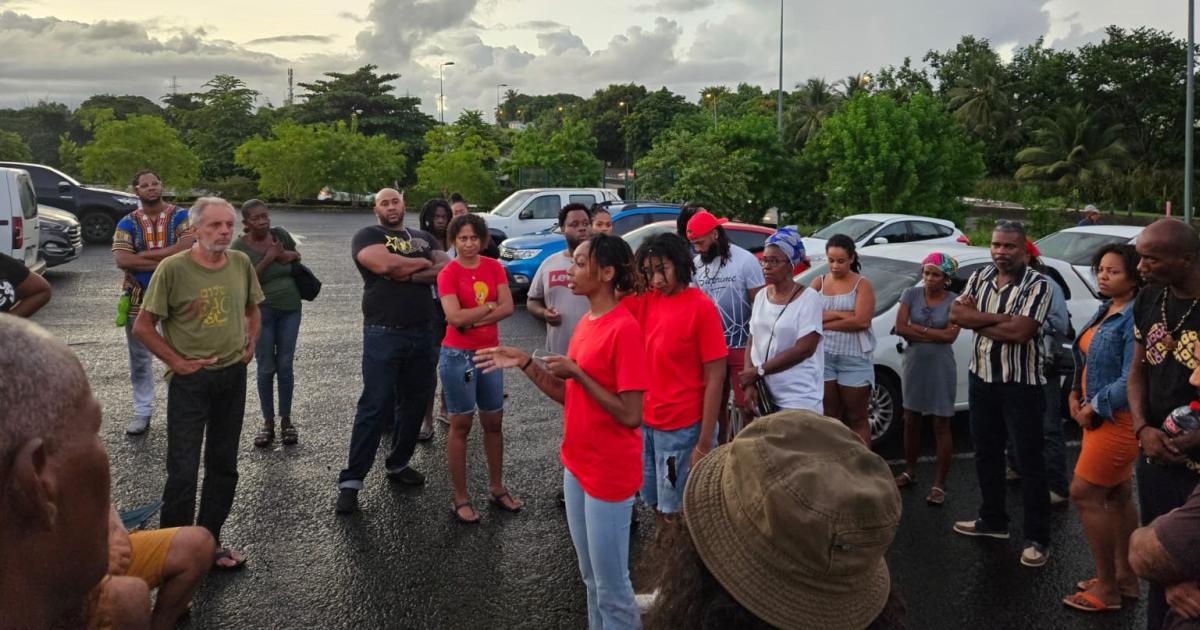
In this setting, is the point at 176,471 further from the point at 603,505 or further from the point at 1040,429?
the point at 1040,429

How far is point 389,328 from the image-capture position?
19.5 ft

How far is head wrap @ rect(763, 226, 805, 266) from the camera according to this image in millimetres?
5410

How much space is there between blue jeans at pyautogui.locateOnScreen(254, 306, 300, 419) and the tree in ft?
108

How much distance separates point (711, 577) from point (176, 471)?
3.92 metres

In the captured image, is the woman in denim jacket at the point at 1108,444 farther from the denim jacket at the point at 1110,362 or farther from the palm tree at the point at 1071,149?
the palm tree at the point at 1071,149

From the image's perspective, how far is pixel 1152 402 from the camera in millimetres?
3811

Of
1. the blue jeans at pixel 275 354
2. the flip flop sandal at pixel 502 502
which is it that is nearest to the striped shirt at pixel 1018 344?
the flip flop sandal at pixel 502 502

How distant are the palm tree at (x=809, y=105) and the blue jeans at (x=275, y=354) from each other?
65.2m

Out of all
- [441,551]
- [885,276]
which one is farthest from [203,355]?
[885,276]

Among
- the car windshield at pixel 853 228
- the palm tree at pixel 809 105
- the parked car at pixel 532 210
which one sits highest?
the palm tree at pixel 809 105

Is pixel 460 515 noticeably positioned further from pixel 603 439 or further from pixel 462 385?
pixel 603 439

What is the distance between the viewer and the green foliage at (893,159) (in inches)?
927

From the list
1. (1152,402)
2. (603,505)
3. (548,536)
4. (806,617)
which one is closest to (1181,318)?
(1152,402)

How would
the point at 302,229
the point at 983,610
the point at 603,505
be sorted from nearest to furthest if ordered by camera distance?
the point at 603,505 → the point at 983,610 → the point at 302,229
